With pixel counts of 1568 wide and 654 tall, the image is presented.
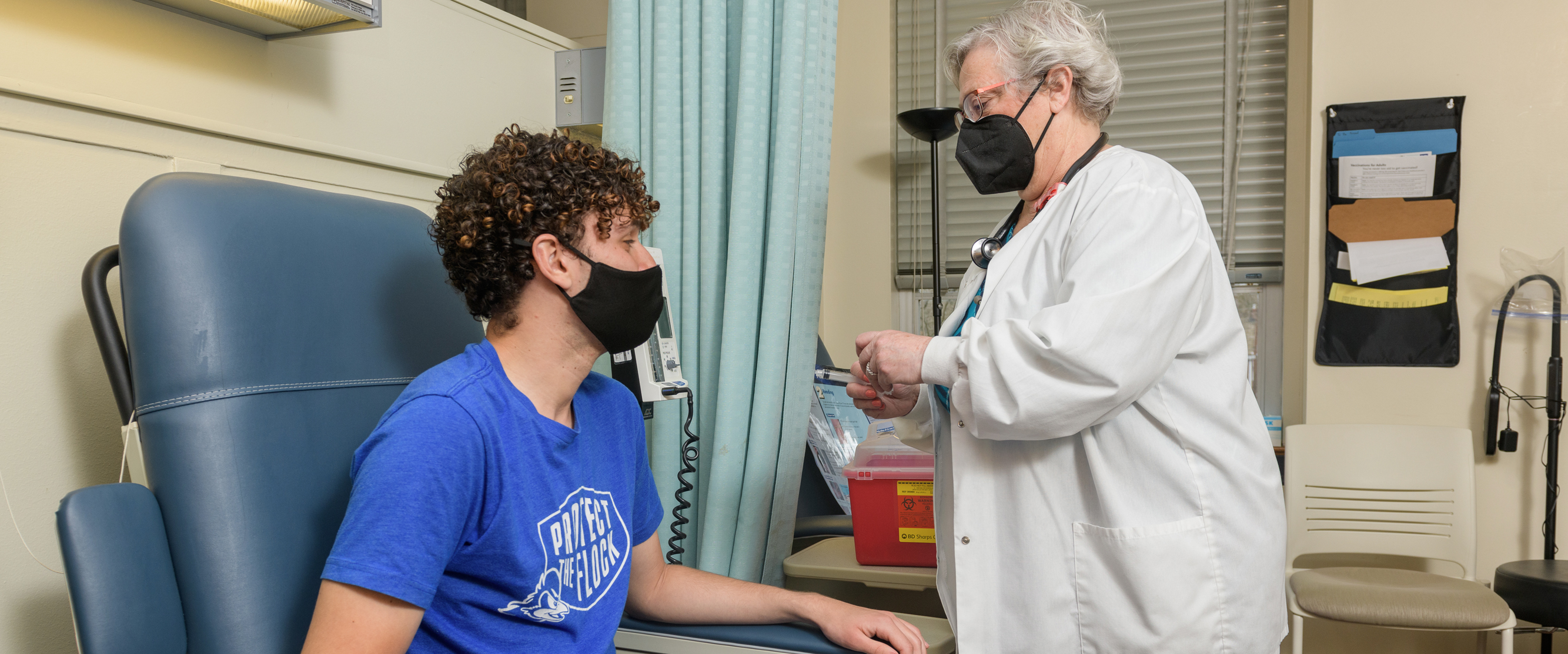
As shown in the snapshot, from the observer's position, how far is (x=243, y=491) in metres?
0.87

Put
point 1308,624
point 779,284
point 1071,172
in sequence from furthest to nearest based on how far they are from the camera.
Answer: point 1308,624, point 779,284, point 1071,172

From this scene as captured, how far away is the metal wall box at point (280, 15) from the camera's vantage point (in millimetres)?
1212

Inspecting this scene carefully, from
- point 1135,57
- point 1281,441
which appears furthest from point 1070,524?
point 1135,57

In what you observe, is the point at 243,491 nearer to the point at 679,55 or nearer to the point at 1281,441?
the point at 679,55

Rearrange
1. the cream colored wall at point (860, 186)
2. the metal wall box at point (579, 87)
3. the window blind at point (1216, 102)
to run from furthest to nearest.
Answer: the cream colored wall at point (860, 186) → the window blind at point (1216, 102) → the metal wall box at point (579, 87)

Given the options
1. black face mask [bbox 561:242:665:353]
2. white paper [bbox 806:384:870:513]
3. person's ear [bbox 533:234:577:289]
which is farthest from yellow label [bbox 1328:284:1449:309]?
person's ear [bbox 533:234:577:289]

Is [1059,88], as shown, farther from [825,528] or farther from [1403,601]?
[1403,601]

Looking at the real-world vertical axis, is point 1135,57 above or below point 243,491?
above

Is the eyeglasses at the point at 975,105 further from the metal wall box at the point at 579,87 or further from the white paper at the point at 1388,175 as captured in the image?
the white paper at the point at 1388,175

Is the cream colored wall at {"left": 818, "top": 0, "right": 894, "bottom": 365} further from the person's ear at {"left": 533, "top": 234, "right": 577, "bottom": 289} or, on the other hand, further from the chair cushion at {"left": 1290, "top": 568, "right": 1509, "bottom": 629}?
the person's ear at {"left": 533, "top": 234, "right": 577, "bottom": 289}

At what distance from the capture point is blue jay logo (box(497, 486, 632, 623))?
3.10 ft

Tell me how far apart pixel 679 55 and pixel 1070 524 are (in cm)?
109

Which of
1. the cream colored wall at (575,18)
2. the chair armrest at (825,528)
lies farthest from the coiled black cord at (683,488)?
the cream colored wall at (575,18)

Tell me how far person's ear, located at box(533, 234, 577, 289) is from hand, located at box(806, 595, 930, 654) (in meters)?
0.53
